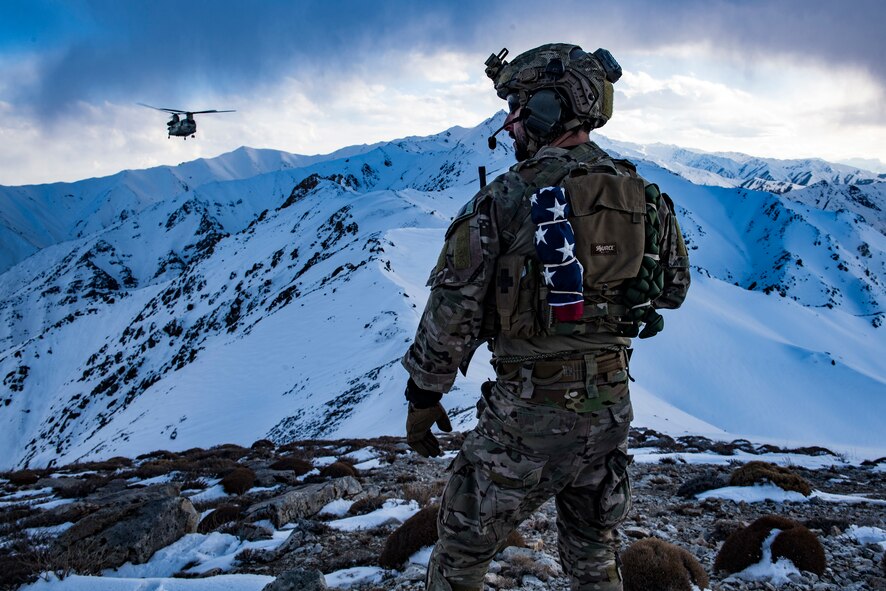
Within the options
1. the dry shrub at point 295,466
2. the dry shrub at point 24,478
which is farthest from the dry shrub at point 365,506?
the dry shrub at point 24,478

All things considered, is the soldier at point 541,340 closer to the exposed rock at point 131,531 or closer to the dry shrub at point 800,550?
the dry shrub at point 800,550

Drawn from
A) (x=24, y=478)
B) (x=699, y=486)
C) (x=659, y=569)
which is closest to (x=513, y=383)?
(x=659, y=569)

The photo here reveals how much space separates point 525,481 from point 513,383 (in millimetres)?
514

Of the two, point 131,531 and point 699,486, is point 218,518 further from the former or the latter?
point 699,486

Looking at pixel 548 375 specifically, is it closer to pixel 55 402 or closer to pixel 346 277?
pixel 346 277

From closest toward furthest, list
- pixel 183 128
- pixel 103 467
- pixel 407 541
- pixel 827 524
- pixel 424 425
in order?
pixel 424 425, pixel 407 541, pixel 827 524, pixel 103 467, pixel 183 128

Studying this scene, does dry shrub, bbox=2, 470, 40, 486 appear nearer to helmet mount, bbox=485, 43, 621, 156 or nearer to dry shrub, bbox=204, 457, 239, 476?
dry shrub, bbox=204, 457, 239, 476

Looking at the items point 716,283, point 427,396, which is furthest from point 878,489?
point 716,283

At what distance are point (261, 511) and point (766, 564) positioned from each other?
21.0 ft

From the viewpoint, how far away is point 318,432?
2531 cm

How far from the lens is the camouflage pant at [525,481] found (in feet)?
8.94

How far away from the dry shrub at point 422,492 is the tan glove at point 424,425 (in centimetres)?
536

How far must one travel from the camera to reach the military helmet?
308cm

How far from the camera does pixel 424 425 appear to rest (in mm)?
3010
